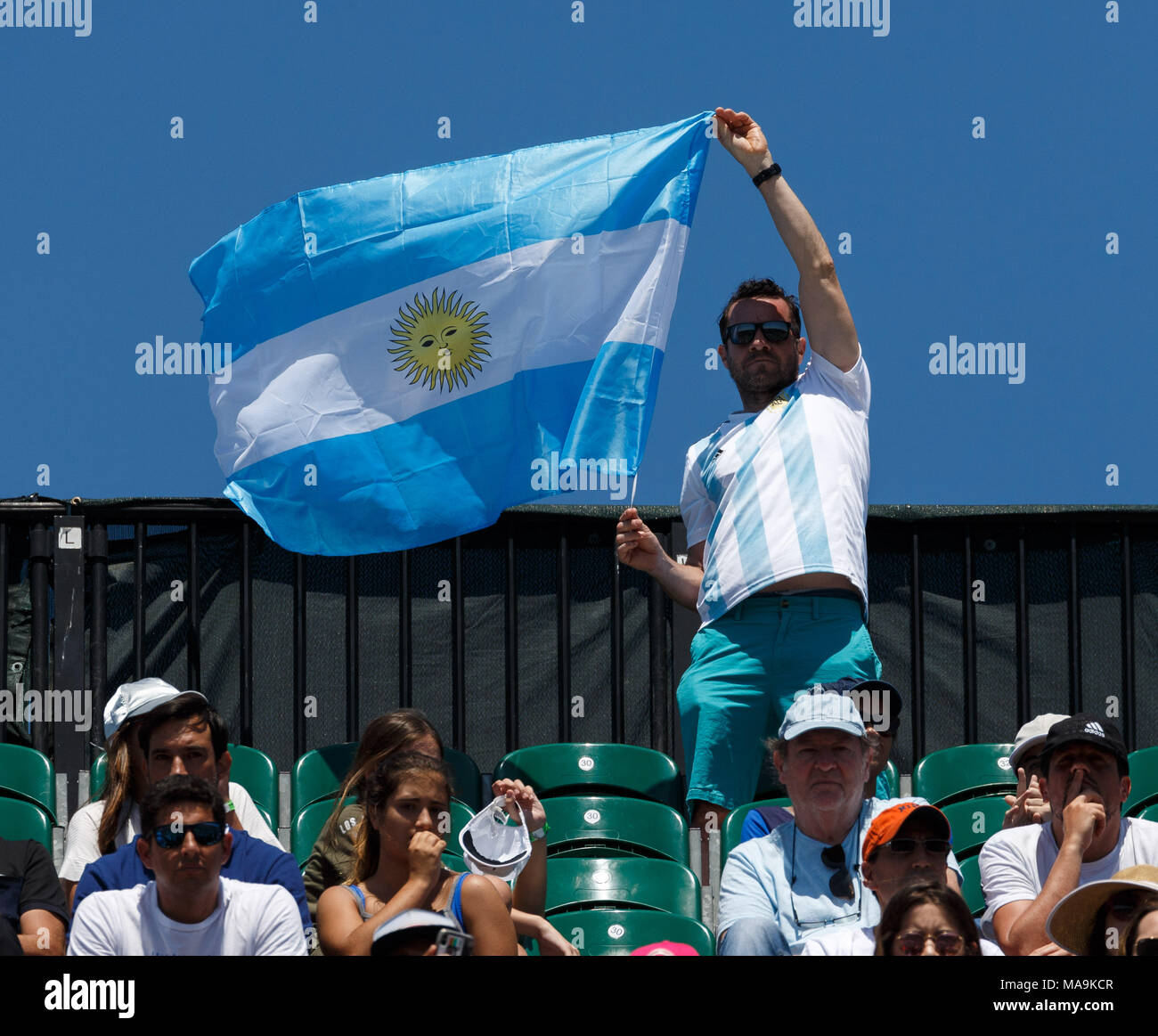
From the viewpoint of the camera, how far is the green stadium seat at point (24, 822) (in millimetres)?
5859

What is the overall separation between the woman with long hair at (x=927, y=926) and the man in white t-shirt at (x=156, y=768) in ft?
6.57

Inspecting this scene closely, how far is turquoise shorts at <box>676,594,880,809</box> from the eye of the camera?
5.93 meters

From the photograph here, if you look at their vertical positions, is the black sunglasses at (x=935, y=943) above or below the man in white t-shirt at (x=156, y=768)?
below

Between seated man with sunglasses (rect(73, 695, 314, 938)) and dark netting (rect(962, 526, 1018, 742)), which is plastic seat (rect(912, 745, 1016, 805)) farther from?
seated man with sunglasses (rect(73, 695, 314, 938))

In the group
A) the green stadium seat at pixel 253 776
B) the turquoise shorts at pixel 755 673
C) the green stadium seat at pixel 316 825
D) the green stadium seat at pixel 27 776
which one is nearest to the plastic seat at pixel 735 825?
the turquoise shorts at pixel 755 673

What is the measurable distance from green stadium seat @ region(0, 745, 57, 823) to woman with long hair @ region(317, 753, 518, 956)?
1526 mm

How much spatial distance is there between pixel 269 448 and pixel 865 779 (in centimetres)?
272

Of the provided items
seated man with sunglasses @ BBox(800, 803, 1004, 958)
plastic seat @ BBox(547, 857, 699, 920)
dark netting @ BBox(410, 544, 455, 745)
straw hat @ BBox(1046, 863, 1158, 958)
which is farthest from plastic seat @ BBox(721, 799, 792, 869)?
dark netting @ BBox(410, 544, 455, 745)

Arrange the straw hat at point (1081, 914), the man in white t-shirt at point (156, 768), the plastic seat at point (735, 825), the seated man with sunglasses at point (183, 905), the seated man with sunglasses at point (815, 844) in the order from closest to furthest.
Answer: the straw hat at point (1081, 914) < the seated man with sunglasses at point (183, 905) < the seated man with sunglasses at point (815, 844) < the man in white t-shirt at point (156, 768) < the plastic seat at point (735, 825)

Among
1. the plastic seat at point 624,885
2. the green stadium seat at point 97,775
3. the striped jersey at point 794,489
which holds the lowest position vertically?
the plastic seat at point 624,885

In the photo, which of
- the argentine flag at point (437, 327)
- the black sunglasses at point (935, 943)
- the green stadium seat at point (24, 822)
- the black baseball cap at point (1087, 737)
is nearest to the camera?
the black sunglasses at point (935, 943)

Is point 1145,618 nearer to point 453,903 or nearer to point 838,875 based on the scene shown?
point 838,875

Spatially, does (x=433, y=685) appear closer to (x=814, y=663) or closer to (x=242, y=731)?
(x=242, y=731)

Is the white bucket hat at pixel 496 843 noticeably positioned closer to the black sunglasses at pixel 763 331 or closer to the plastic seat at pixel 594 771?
the plastic seat at pixel 594 771
